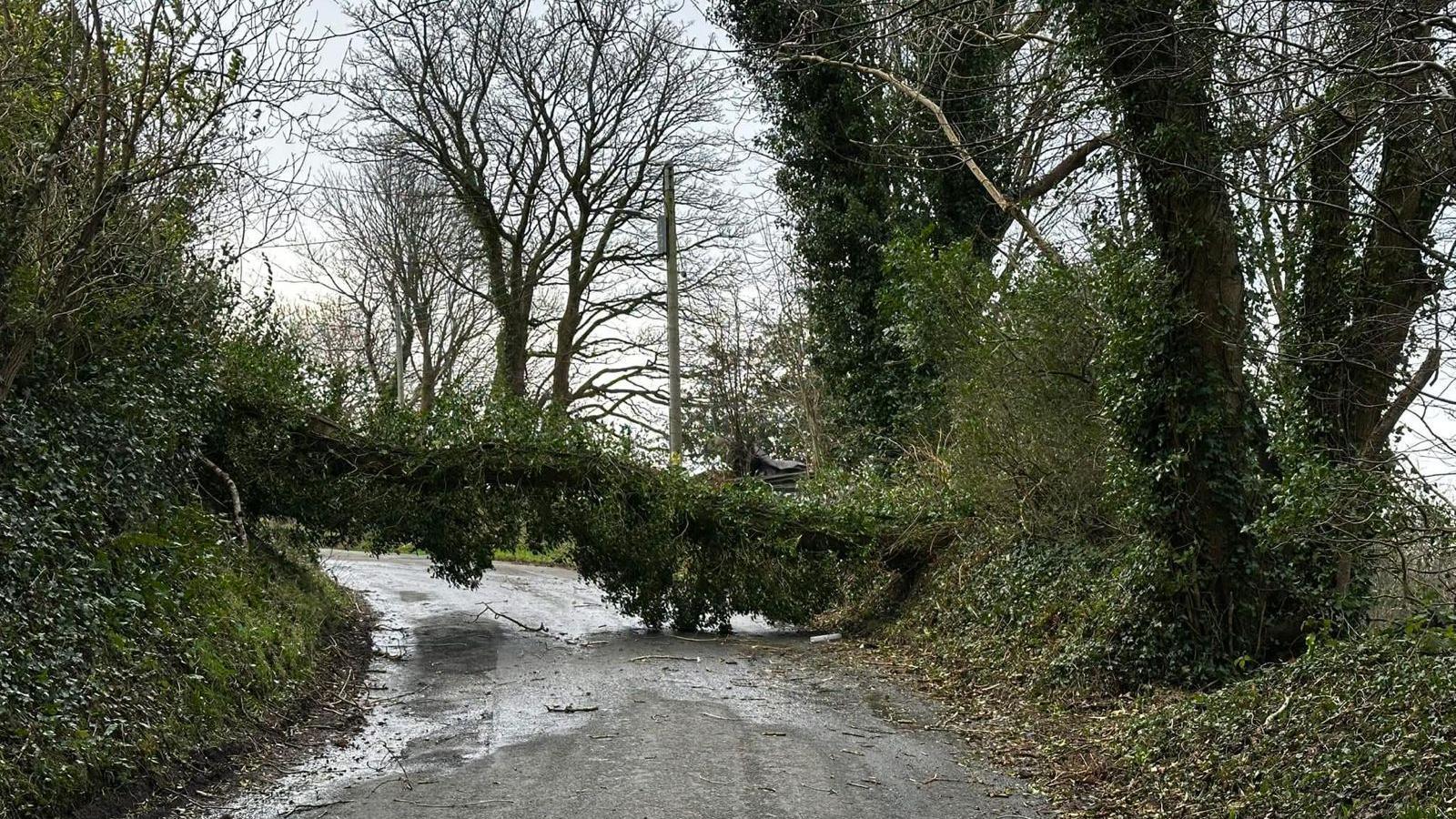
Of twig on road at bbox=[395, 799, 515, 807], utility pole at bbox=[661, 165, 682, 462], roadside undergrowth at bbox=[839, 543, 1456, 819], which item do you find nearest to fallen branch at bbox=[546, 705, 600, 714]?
twig on road at bbox=[395, 799, 515, 807]

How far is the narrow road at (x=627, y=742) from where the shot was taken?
7070 mm

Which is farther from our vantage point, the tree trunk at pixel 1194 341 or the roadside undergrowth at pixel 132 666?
the tree trunk at pixel 1194 341

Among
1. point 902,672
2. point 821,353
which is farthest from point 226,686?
point 821,353

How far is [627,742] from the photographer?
8719 millimetres

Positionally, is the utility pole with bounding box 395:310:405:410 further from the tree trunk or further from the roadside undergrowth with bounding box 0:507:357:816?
the tree trunk

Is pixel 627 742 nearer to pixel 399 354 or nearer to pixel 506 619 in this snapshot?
pixel 506 619

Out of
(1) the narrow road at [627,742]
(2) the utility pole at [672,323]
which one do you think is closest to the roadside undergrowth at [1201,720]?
(1) the narrow road at [627,742]

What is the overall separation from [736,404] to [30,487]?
2374cm

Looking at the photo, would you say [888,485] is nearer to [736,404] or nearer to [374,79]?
[736,404]

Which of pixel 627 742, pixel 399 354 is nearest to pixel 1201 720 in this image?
pixel 627 742

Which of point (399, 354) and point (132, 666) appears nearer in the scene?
point (132, 666)

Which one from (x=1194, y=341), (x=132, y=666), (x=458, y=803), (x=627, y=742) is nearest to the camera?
(x=458, y=803)

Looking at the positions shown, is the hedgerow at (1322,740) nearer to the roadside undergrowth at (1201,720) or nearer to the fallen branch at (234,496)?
the roadside undergrowth at (1201,720)

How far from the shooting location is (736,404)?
1250 inches
